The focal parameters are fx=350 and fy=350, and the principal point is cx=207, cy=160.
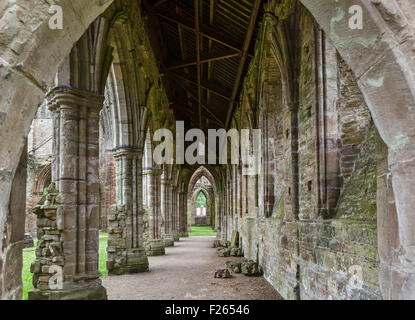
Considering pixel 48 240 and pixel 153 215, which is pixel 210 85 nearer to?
pixel 153 215

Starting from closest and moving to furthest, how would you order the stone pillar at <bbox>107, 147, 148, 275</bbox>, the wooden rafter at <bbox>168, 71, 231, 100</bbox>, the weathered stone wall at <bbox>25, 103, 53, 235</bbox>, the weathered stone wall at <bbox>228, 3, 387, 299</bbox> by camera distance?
1. the weathered stone wall at <bbox>228, 3, 387, 299</bbox>
2. the stone pillar at <bbox>107, 147, 148, 275</bbox>
3. the wooden rafter at <bbox>168, 71, 231, 100</bbox>
4. the weathered stone wall at <bbox>25, 103, 53, 235</bbox>

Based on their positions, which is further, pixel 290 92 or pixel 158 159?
pixel 158 159

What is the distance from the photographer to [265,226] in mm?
8820

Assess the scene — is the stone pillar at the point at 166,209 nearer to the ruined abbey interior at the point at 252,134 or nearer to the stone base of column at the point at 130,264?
the ruined abbey interior at the point at 252,134

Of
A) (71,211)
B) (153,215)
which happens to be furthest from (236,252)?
(71,211)

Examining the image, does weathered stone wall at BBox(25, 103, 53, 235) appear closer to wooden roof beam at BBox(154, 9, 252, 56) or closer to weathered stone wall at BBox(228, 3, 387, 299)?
wooden roof beam at BBox(154, 9, 252, 56)

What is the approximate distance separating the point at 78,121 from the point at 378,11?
16.1 feet

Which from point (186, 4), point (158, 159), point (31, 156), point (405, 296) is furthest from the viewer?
point (31, 156)

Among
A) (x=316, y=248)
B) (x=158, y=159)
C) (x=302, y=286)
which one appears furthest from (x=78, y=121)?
(x=158, y=159)

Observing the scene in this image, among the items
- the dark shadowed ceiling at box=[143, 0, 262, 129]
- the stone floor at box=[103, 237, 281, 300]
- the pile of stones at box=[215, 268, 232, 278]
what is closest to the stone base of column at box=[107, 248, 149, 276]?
the stone floor at box=[103, 237, 281, 300]

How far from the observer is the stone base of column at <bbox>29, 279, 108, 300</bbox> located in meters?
5.09

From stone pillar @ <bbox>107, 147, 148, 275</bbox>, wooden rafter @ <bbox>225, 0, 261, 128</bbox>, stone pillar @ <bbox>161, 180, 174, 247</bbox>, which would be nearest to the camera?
wooden rafter @ <bbox>225, 0, 261, 128</bbox>

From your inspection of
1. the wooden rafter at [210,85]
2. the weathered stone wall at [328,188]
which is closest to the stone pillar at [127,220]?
the weathered stone wall at [328,188]

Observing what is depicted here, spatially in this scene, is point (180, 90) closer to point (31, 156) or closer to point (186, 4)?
point (186, 4)
